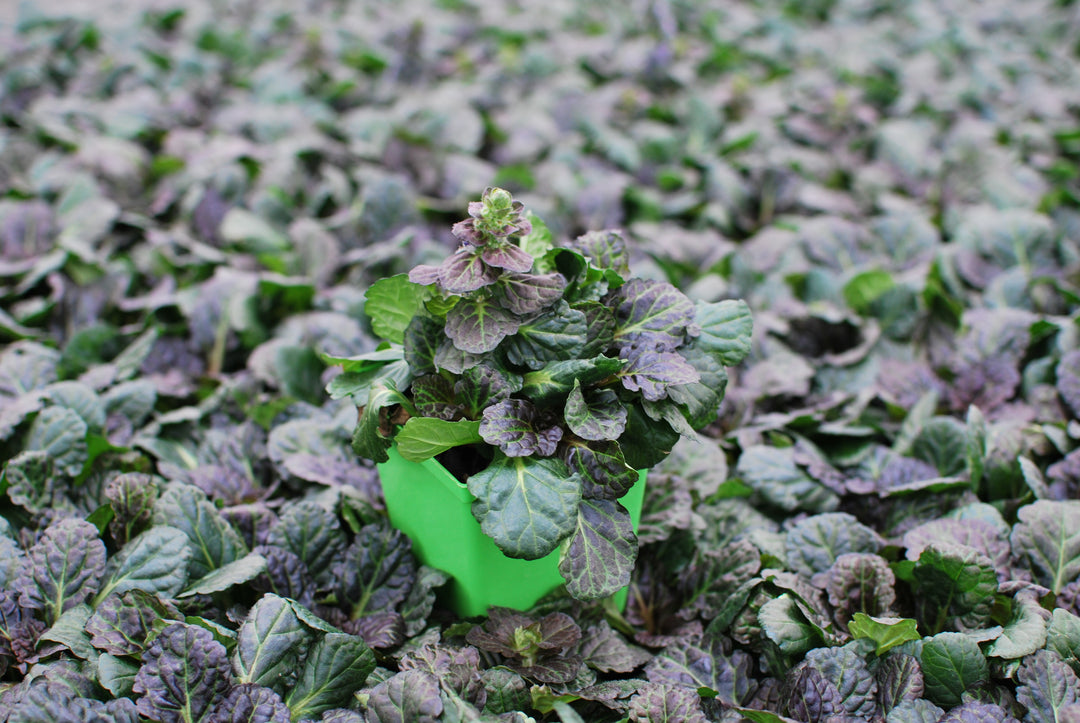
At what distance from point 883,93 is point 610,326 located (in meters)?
3.48

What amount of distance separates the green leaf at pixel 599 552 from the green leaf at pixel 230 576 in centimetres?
65

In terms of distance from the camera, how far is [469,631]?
165 centimetres

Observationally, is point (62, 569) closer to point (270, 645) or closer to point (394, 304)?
point (270, 645)

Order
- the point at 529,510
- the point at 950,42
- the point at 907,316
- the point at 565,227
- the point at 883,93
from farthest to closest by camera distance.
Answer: the point at 950,42 → the point at 883,93 → the point at 565,227 → the point at 907,316 → the point at 529,510

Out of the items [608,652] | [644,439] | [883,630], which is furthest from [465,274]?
[883,630]

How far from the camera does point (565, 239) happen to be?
10.3 ft

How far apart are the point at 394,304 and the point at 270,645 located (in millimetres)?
699

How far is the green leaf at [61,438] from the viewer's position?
77.5 inches

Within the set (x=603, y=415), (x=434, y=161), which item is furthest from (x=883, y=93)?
(x=603, y=415)

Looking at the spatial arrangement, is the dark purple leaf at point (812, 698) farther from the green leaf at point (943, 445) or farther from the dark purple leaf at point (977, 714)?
the green leaf at point (943, 445)

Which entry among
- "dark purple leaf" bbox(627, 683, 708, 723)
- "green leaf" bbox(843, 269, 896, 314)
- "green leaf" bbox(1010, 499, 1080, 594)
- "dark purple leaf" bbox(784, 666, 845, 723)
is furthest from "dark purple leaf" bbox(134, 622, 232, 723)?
"green leaf" bbox(843, 269, 896, 314)

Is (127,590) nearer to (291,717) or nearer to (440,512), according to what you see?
(291,717)

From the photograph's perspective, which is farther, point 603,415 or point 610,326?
point 610,326

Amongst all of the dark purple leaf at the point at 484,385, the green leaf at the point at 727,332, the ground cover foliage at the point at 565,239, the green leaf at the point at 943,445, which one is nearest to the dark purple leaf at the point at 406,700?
the ground cover foliage at the point at 565,239
